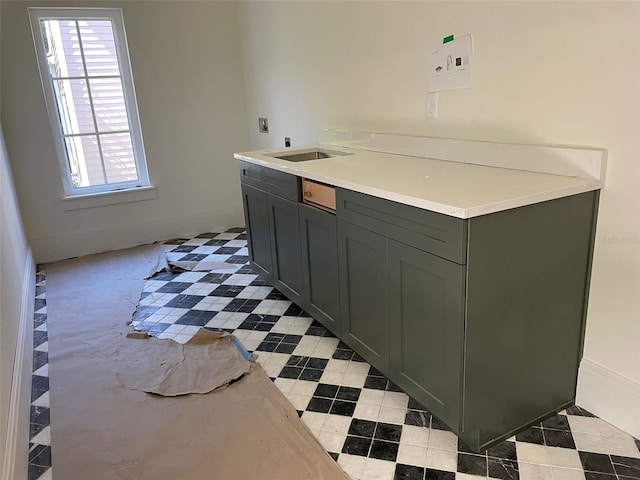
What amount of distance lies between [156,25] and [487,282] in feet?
11.8

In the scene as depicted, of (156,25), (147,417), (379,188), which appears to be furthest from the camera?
(156,25)

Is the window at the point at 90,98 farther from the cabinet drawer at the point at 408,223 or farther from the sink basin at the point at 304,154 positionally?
the cabinet drawer at the point at 408,223

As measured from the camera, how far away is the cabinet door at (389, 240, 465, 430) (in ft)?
5.06

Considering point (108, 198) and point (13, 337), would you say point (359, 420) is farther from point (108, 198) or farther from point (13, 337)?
point (108, 198)

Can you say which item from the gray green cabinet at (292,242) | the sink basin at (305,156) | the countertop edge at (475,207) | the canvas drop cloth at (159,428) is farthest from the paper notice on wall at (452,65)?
the canvas drop cloth at (159,428)

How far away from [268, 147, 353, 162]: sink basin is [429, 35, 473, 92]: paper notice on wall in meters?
0.84

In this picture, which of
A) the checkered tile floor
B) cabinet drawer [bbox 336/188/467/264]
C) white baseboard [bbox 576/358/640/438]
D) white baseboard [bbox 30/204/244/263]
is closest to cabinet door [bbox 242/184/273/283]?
the checkered tile floor

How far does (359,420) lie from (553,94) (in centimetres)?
141

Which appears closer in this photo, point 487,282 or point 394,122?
point 487,282

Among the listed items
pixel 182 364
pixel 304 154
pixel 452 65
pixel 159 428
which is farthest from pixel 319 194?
pixel 159 428

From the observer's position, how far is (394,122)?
2.65 meters

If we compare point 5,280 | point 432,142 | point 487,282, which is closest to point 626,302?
point 487,282

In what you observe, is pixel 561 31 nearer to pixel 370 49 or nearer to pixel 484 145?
pixel 484 145

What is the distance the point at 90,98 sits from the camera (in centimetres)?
392
